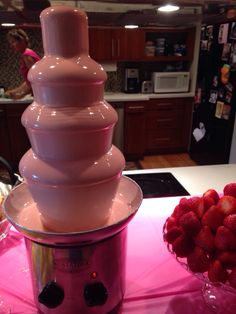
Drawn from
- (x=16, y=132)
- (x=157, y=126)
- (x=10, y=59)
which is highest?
(x=10, y=59)

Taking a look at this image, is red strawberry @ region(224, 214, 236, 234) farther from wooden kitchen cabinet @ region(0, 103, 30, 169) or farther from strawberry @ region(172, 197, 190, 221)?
wooden kitchen cabinet @ region(0, 103, 30, 169)

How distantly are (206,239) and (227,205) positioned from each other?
3.3 inches

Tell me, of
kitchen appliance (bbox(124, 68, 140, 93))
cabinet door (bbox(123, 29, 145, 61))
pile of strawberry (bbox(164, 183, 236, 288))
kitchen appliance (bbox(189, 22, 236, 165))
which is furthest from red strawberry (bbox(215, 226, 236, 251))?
kitchen appliance (bbox(124, 68, 140, 93))

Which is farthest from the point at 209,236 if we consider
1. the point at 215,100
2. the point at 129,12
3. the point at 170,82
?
the point at 170,82

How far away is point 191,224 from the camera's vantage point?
0.56 metres

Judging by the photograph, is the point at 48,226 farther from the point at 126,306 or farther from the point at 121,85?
the point at 121,85

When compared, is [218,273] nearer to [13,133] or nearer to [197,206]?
[197,206]

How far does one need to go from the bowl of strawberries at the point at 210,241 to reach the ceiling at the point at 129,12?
0.48 metres

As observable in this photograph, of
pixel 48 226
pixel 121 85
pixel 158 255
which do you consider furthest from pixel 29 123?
pixel 121 85

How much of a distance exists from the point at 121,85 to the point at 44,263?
143 inches

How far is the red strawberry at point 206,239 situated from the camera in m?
0.53

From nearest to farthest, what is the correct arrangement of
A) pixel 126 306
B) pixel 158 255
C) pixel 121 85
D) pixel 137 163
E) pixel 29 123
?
pixel 29 123, pixel 126 306, pixel 158 255, pixel 137 163, pixel 121 85

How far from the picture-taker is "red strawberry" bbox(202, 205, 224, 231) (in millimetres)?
551

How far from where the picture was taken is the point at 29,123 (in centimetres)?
47
